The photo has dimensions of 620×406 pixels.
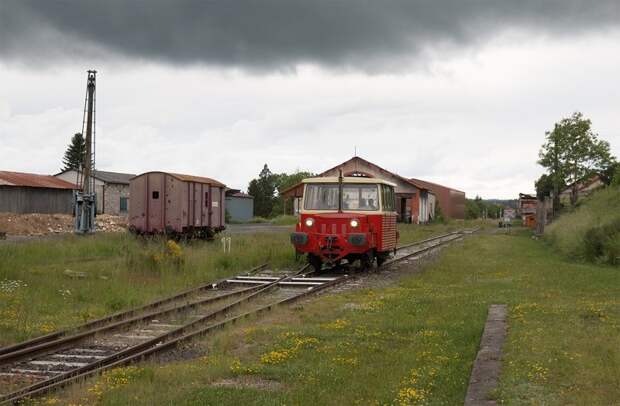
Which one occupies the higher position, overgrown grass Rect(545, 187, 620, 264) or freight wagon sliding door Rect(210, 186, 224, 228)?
freight wagon sliding door Rect(210, 186, 224, 228)

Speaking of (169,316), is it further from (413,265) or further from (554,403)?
(413,265)

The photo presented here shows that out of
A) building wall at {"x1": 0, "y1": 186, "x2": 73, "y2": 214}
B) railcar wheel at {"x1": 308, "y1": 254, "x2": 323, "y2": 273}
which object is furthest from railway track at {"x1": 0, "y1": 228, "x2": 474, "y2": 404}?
building wall at {"x1": 0, "y1": 186, "x2": 73, "y2": 214}

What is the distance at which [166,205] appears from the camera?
29.5m

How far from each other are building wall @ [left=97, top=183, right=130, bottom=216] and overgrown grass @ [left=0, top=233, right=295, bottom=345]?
1340 inches

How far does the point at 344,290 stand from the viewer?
620 inches

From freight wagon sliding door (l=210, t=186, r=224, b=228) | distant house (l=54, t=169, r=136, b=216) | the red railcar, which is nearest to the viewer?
the red railcar

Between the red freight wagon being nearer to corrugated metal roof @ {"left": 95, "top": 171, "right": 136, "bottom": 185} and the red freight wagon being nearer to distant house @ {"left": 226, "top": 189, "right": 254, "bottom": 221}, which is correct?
corrugated metal roof @ {"left": 95, "top": 171, "right": 136, "bottom": 185}

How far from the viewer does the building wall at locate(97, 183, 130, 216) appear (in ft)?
191

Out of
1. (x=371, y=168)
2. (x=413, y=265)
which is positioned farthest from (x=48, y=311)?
(x=371, y=168)

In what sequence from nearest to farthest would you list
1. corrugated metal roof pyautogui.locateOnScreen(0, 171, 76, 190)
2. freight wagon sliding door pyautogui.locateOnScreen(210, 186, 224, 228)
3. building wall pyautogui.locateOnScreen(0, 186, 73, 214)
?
freight wagon sliding door pyautogui.locateOnScreen(210, 186, 224, 228)
building wall pyautogui.locateOnScreen(0, 186, 73, 214)
corrugated metal roof pyautogui.locateOnScreen(0, 171, 76, 190)

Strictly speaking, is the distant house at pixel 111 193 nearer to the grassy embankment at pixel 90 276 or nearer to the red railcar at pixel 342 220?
the grassy embankment at pixel 90 276

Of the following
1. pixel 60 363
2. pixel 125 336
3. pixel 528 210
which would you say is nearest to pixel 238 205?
pixel 528 210

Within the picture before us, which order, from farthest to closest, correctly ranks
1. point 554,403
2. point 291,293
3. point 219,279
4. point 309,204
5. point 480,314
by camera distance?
point 309,204 < point 219,279 < point 291,293 < point 480,314 < point 554,403

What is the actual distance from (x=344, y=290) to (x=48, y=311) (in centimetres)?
638
